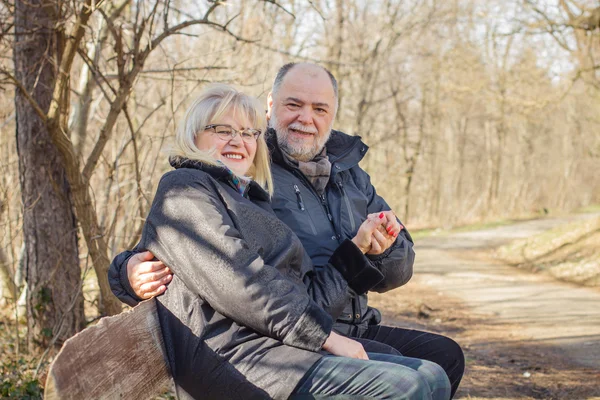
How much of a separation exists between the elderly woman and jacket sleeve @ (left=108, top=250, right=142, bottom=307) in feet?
0.69

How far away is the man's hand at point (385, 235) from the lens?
114 inches

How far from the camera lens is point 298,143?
3.46 meters

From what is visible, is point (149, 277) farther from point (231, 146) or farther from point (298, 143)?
point (298, 143)

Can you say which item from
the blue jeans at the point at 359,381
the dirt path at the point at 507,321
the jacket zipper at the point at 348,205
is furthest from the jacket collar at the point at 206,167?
the dirt path at the point at 507,321

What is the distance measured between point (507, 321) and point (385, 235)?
16.8 feet

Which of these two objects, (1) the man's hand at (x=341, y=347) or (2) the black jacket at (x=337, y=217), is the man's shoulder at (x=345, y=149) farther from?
(1) the man's hand at (x=341, y=347)

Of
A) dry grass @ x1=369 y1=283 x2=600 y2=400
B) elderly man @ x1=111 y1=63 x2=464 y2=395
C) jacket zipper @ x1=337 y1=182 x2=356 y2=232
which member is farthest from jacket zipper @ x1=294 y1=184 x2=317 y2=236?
dry grass @ x1=369 y1=283 x2=600 y2=400

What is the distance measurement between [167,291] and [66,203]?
3.09 metres

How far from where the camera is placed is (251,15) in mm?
12438

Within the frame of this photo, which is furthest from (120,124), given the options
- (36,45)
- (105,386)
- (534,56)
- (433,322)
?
(534,56)

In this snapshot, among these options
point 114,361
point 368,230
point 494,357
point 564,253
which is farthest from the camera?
point 564,253

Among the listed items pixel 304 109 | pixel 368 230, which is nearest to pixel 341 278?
pixel 368 230

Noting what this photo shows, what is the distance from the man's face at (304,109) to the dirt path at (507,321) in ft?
7.23

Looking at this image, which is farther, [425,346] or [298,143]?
[298,143]
